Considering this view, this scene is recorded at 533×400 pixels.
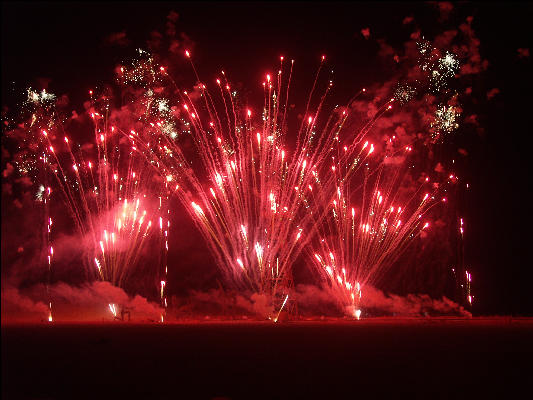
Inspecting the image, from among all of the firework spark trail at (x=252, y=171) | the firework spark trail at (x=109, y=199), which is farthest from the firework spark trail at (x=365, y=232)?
the firework spark trail at (x=109, y=199)

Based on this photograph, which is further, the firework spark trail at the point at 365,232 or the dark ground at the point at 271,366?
the firework spark trail at the point at 365,232

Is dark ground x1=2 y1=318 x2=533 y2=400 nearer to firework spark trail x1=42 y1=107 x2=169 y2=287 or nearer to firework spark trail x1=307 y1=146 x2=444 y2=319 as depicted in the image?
firework spark trail x1=307 y1=146 x2=444 y2=319

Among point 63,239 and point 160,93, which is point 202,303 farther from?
point 160,93

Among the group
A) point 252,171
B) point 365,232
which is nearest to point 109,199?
point 252,171

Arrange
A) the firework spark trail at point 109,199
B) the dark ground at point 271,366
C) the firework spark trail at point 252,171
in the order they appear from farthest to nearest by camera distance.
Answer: the firework spark trail at point 109,199, the firework spark trail at point 252,171, the dark ground at point 271,366

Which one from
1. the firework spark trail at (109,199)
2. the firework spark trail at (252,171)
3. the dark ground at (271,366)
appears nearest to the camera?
the dark ground at (271,366)

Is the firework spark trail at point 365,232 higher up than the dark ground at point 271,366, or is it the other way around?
the firework spark trail at point 365,232

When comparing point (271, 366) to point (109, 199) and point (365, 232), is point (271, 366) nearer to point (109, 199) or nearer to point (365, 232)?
point (365, 232)

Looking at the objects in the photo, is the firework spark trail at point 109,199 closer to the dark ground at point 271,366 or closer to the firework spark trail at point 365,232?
the firework spark trail at point 365,232
